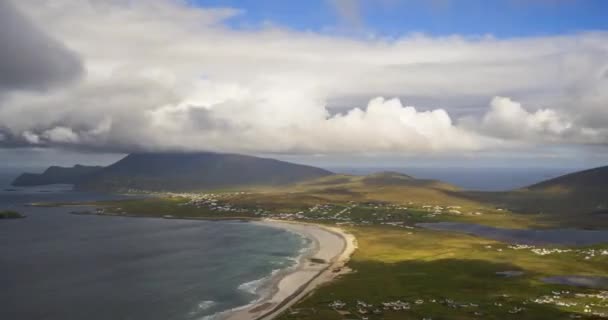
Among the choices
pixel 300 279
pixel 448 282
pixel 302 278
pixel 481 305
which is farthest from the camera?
pixel 302 278

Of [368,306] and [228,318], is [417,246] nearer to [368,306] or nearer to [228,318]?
[368,306]

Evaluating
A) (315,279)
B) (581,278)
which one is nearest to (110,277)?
(315,279)

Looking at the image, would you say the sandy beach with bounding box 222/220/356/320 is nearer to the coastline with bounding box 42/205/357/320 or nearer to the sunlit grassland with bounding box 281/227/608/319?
the coastline with bounding box 42/205/357/320

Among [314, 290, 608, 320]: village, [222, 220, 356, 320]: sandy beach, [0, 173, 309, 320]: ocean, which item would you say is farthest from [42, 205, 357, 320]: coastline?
[314, 290, 608, 320]: village

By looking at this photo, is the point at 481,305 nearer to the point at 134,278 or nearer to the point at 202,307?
the point at 202,307

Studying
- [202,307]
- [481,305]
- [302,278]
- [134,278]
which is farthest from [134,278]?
[481,305]

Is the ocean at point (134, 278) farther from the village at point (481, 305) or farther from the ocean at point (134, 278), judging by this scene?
the village at point (481, 305)

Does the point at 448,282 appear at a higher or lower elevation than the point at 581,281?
lower

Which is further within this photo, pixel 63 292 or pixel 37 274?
pixel 37 274
